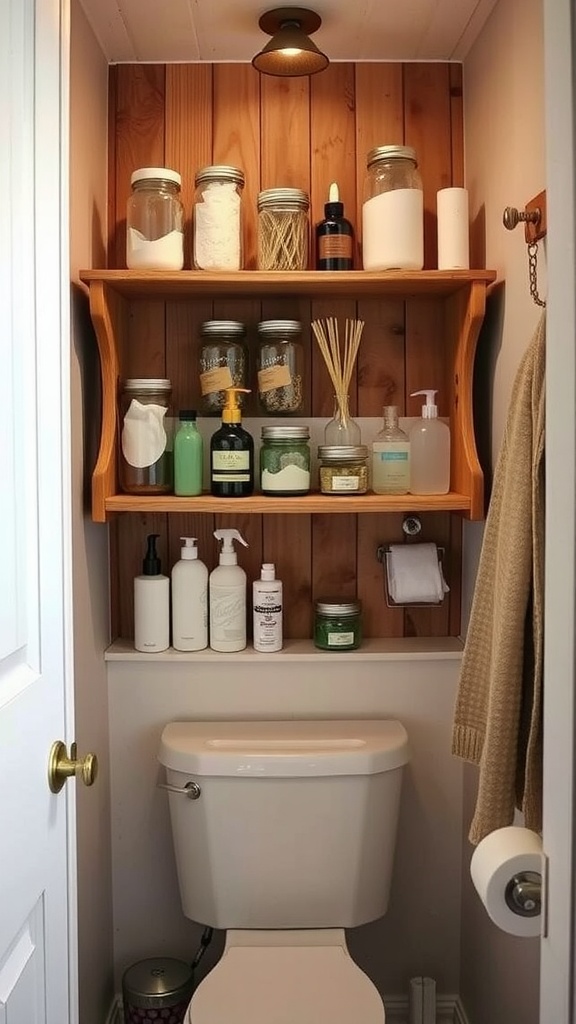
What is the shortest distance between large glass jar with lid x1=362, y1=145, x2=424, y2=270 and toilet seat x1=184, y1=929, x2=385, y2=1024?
119 centimetres

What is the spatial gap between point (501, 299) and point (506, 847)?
1.08 m

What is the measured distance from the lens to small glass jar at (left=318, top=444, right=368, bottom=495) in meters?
1.76

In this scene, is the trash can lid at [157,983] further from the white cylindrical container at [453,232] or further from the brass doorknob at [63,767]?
the white cylindrical container at [453,232]

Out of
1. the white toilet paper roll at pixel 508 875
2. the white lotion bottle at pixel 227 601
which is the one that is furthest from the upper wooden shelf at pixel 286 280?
the white toilet paper roll at pixel 508 875

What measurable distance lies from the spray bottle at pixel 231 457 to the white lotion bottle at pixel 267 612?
0.19m

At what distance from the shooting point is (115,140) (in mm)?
1916

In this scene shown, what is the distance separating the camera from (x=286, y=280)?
1696 mm

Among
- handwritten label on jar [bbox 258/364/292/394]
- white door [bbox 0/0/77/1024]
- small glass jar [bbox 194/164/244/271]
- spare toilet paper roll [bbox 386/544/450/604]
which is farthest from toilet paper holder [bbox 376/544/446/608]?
white door [bbox 0/0/77/1024]

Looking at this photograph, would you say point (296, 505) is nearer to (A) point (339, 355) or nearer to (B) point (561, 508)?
(A) point (339, 355)

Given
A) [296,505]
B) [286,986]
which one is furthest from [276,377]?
Result: [286,986]

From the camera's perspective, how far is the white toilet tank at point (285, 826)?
5.72 ft

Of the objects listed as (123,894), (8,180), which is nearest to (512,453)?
(8,180)

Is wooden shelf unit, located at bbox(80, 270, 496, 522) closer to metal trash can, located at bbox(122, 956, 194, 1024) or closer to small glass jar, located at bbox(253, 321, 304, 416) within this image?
small glass jar, located at bbox(253, 321, 304, 416)

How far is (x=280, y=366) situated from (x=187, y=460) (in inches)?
9.6
